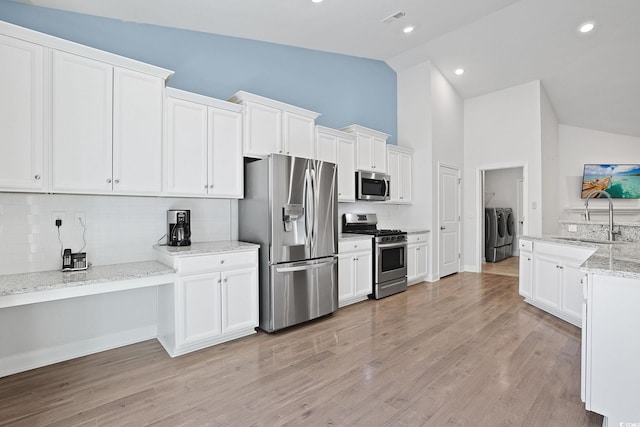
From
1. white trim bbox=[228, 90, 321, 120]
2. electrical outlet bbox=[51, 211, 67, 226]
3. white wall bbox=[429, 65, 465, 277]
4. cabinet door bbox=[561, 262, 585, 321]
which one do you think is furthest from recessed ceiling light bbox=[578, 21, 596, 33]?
electrical outlet bbox=[51, 211, 67, 226]

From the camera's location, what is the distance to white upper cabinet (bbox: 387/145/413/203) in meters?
5.18

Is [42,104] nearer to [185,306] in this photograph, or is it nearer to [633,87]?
[185,306]

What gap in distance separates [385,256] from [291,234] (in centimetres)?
180

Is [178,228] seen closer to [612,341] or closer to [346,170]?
[346,170]

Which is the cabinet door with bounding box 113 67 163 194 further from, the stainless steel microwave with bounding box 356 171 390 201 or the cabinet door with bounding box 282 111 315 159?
the stainless steel microwave with bounding box 356 171 390 201

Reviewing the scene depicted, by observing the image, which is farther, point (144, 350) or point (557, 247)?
point (557, 247)

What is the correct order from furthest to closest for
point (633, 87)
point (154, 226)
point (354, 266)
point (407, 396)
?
point (633, 87), point (354, 266), point (154, 226), point (407, 396)

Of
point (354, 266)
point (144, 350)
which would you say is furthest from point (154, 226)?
point (354, 266)

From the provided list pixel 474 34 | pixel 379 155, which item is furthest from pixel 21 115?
pixel 474 34

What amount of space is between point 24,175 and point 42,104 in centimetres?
52

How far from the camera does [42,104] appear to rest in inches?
86.2

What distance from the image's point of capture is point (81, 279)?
7.19ft

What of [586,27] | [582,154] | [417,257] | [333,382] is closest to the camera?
[333,382]

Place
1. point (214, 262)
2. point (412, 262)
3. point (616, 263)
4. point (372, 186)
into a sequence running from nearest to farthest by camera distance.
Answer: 1. point (616, 263)
2. point (214, 262)
3. point (372, 186)
4. point (412, 262)
